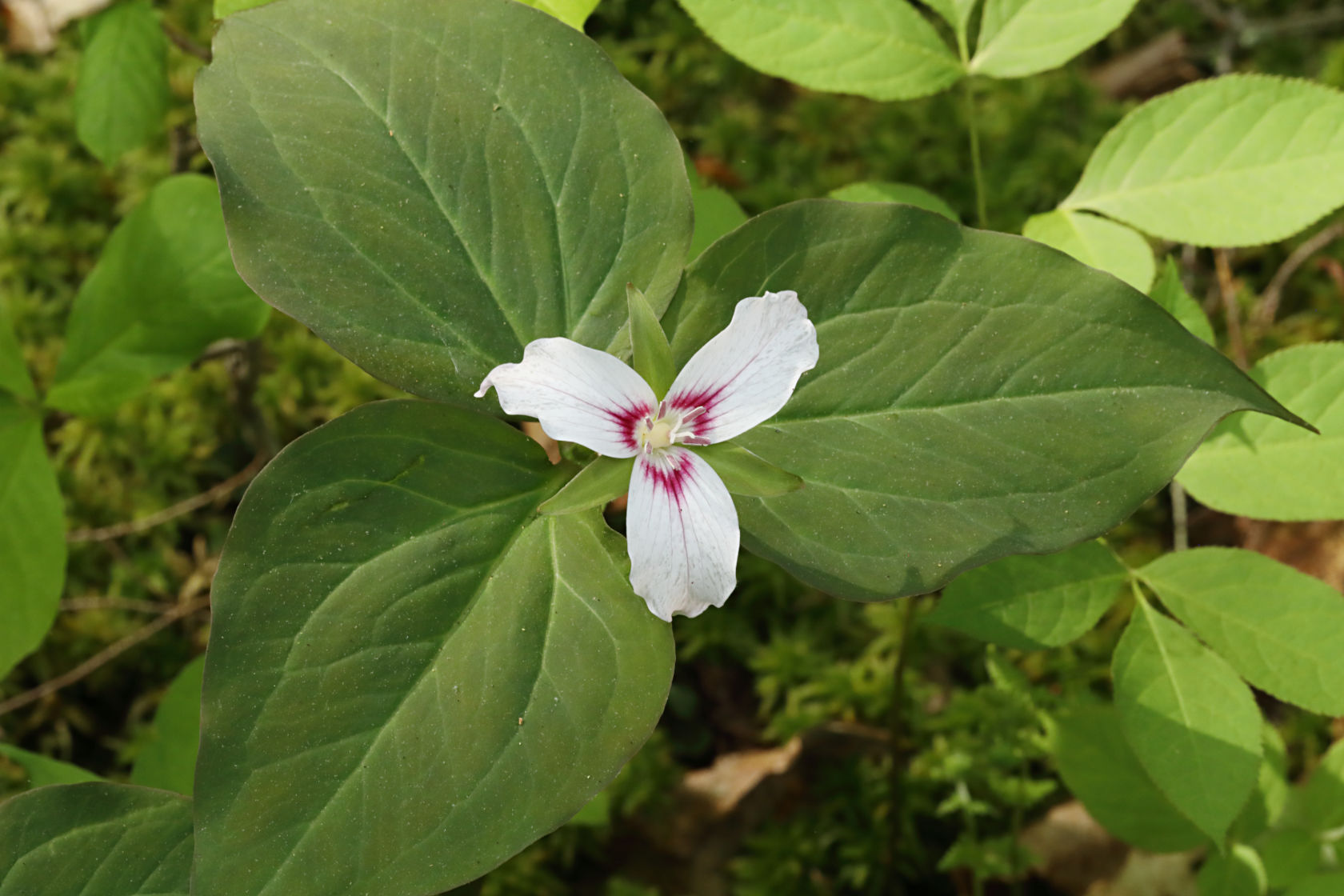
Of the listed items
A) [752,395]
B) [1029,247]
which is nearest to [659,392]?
[752,395]

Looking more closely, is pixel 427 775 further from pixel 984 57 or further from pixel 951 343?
pixel 984 57

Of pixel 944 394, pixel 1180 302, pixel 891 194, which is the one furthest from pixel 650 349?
pixel 1180 302

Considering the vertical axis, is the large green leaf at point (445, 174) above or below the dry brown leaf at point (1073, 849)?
above

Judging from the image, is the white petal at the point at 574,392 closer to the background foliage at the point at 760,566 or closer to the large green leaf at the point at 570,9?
the large green leaf at the point at 570,9

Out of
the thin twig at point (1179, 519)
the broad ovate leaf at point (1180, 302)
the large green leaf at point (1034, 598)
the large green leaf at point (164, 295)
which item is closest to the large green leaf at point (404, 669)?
the large green leaf at point (1034, 598)

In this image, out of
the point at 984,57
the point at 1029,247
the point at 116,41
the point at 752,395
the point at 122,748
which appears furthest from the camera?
the point at 122,748

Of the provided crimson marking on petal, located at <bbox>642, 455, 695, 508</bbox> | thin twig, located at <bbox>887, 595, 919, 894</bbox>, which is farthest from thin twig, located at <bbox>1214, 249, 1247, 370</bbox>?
crimson marking on petal, located at <bbox>642, 455, 695, 508</bbox>

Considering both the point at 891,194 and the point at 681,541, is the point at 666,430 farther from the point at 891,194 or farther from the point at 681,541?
the point at 891,194
